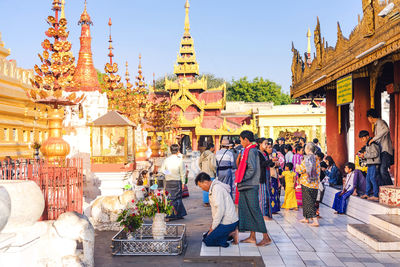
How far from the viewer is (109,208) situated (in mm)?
7871

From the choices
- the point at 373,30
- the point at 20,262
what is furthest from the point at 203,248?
the point at 373,30

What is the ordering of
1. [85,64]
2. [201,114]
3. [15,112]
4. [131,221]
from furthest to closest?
[201,114] → [85,64] → [15,112] → [131,221]

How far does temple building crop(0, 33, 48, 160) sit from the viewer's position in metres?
14.3

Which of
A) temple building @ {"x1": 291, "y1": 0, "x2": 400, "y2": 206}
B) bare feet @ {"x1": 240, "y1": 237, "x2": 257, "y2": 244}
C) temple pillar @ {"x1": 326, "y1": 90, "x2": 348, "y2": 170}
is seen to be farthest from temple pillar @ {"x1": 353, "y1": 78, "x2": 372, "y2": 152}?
bare feet @ {"x1": 240, "y1": 237, "x2": 257, "y2": 244}

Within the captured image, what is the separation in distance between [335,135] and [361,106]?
2522 millimetres

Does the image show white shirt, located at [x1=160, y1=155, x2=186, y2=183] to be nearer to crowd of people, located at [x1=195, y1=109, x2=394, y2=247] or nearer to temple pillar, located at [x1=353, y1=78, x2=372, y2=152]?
crowd of people, located at [x1=195, y1=109, x2=394, y2=247]

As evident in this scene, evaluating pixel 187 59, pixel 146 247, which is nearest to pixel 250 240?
pixel 146 247

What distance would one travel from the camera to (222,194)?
19.9 ft

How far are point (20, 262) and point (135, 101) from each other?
15786 mm

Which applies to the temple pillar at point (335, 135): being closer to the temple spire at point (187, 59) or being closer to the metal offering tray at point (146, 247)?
the metal offering tray at point (146, 247)

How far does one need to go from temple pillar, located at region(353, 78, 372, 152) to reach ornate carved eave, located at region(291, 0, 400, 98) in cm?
95

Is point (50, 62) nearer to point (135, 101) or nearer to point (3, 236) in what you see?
point (3, 236)

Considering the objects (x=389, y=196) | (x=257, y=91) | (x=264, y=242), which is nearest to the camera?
(x=264, y=242)

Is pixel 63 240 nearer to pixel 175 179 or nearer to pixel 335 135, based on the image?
pixel 175 179
